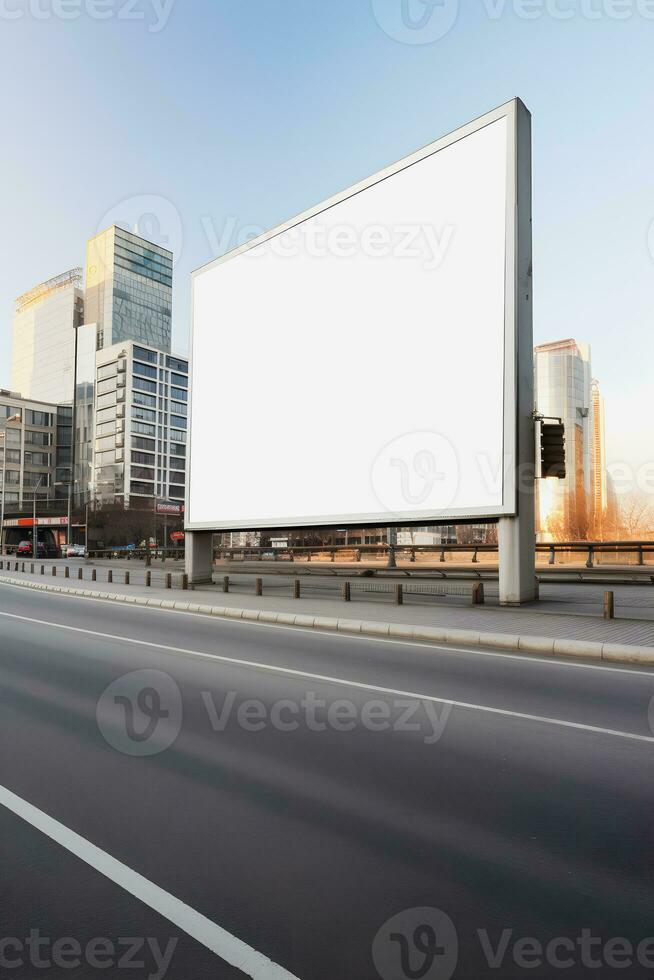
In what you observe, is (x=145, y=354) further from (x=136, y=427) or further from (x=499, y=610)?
(x=499, y=610)

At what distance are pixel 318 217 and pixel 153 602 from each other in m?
13.1

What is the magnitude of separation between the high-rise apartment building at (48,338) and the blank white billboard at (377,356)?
126653 millimetres

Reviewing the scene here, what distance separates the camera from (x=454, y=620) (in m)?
13.0

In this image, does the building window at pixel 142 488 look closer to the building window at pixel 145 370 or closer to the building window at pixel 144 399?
the building window at pixel 144 399

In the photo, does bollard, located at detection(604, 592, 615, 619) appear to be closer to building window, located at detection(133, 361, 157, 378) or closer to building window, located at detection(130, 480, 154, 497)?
building window, located at detection(130, 480, 154, 497)

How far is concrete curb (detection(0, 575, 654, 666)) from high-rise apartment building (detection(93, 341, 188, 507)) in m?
99.3

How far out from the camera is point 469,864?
3391 millimetres

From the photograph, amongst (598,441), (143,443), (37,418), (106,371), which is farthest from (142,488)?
(598,441)

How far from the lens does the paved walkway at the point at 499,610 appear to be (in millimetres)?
11234

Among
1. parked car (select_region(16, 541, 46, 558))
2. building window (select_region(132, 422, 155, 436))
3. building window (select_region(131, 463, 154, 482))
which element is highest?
building window (select_region(132, 422, 155, 436))

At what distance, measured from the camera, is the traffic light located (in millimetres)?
16303

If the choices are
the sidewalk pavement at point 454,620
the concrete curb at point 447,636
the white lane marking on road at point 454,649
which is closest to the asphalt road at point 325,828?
the white lane marking on road at point 454,649

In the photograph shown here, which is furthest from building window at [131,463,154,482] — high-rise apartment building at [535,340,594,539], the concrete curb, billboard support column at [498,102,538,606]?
billboard support column at [498,102,538,606]

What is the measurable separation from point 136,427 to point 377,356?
10341 centimetres
